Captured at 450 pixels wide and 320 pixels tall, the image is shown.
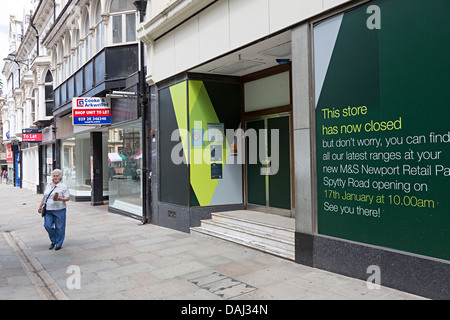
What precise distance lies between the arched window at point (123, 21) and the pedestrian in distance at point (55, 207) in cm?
684

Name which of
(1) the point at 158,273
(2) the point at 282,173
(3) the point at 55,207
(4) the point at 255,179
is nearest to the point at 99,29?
(3) the point at 55,207

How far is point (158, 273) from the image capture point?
632 centimetres

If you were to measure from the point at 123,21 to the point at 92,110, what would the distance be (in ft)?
11.0

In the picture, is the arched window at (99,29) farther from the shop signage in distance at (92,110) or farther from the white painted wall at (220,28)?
the white painted wall at (220,28)

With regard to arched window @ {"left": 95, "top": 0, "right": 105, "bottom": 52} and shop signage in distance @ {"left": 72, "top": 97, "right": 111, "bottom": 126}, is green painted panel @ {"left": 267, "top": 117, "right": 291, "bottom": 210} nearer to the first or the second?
shop signage in distance @ {"left": 72, "top": 97, "right": 111, "bottom": 126}

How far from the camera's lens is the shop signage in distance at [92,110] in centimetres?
1349

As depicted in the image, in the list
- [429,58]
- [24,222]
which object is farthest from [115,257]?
[24,222]
